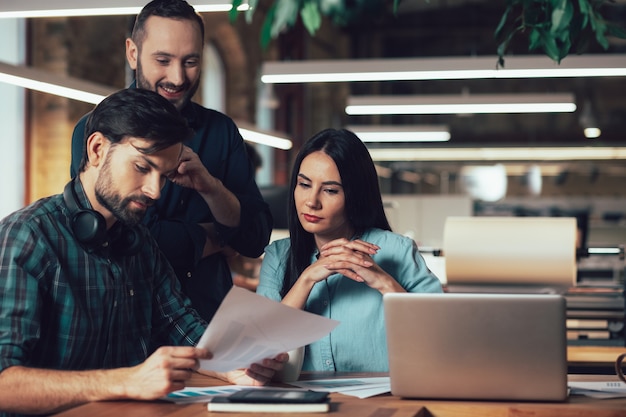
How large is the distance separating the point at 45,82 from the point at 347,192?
2.17 meters

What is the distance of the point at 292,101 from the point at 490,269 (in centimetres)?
1030

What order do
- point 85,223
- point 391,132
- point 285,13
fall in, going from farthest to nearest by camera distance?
point 391,132 → point 85,223 → point 285,13

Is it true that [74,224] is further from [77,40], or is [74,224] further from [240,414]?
[77,40]

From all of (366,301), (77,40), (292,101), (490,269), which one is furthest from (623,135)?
(366,301)

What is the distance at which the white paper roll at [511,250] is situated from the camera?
333cm

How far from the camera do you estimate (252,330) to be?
1.76m

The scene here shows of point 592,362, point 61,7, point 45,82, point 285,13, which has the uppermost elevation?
point 61,7

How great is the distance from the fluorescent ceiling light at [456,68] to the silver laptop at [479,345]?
3.74m

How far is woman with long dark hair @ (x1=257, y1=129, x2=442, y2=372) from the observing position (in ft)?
8.11

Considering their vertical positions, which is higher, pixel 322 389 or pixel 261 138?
pixel 261 138

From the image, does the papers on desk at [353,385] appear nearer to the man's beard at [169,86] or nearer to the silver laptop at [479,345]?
the silver laptop at [479,345]

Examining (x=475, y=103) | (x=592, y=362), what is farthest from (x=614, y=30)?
(x=475, y=103)

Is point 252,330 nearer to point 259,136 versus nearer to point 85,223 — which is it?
point 85,223

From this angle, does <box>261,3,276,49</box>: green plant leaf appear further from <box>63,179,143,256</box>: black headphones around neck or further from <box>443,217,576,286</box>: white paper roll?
<box>443,217,576,286</box>: white paper roll
